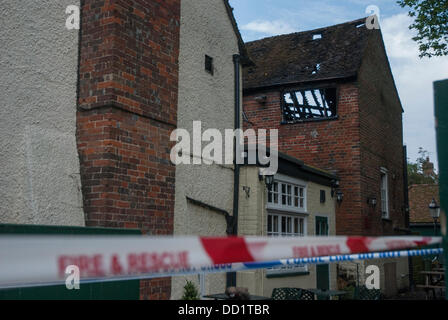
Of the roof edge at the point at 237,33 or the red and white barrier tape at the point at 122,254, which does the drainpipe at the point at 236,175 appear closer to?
the roof edge at the point at 237,33

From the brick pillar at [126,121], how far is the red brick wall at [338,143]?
787 centimetres

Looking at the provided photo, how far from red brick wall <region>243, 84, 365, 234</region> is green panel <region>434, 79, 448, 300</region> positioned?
1158 centimetres

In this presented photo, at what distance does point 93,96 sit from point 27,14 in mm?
1281

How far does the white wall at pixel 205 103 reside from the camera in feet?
25.6

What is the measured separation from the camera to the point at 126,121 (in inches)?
253

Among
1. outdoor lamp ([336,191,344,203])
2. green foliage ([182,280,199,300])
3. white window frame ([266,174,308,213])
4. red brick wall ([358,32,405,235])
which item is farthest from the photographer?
red brick wall ([358,32,405,235])

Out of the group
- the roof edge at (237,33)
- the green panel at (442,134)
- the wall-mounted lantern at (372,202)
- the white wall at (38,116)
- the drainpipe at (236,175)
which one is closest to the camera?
the green panel at (442,134)

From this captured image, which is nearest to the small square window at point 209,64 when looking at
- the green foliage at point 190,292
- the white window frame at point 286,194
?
the white window frame at point 286,194

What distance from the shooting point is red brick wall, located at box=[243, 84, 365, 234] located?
44.8ft

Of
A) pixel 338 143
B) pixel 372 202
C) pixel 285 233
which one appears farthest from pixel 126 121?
pixel 372 202

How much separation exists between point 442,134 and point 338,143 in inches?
471

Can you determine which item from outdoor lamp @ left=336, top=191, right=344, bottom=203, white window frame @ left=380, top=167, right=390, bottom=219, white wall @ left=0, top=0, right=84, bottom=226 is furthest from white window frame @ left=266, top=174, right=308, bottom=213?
white window frame @ left=380, top=167, right=390, bottom=219

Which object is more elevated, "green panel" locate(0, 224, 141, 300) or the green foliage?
"green panel" locate(0, 224, 141, 300)

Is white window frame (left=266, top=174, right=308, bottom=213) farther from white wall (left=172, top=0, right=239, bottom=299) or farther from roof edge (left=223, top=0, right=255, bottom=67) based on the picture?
roof edge (left=223, top=0, right=255, bottom=67)
